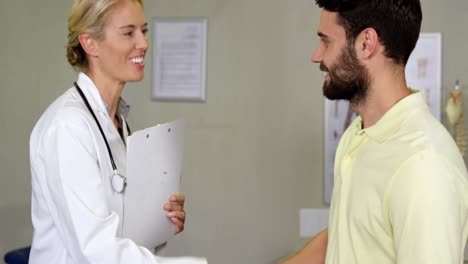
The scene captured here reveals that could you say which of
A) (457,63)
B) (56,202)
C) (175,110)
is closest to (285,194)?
(175,110)

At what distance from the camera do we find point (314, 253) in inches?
64.5

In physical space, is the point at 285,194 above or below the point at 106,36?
below

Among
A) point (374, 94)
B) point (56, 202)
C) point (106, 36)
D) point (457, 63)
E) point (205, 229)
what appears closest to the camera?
point (374, 94)

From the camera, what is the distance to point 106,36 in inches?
66.4

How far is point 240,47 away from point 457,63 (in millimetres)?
980

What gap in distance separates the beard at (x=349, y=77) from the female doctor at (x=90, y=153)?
1.86 ft

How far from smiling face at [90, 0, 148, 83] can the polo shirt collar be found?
754 millimetres

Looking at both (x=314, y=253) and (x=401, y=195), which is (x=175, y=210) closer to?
(x=314, y=253)

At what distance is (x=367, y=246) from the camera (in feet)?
4.13

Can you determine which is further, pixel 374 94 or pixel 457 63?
pixel 457 63

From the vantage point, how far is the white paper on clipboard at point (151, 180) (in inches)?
61.8

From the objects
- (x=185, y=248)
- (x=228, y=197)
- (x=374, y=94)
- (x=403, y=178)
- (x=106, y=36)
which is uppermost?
(x=106, y=36)

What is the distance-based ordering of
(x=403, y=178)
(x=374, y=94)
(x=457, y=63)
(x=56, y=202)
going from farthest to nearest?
(x=457, y=63) < (x=56, y=202) < (x=374, y=94) < (x=403, y=178)

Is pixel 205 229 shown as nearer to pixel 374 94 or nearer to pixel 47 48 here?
pixel 47 48
